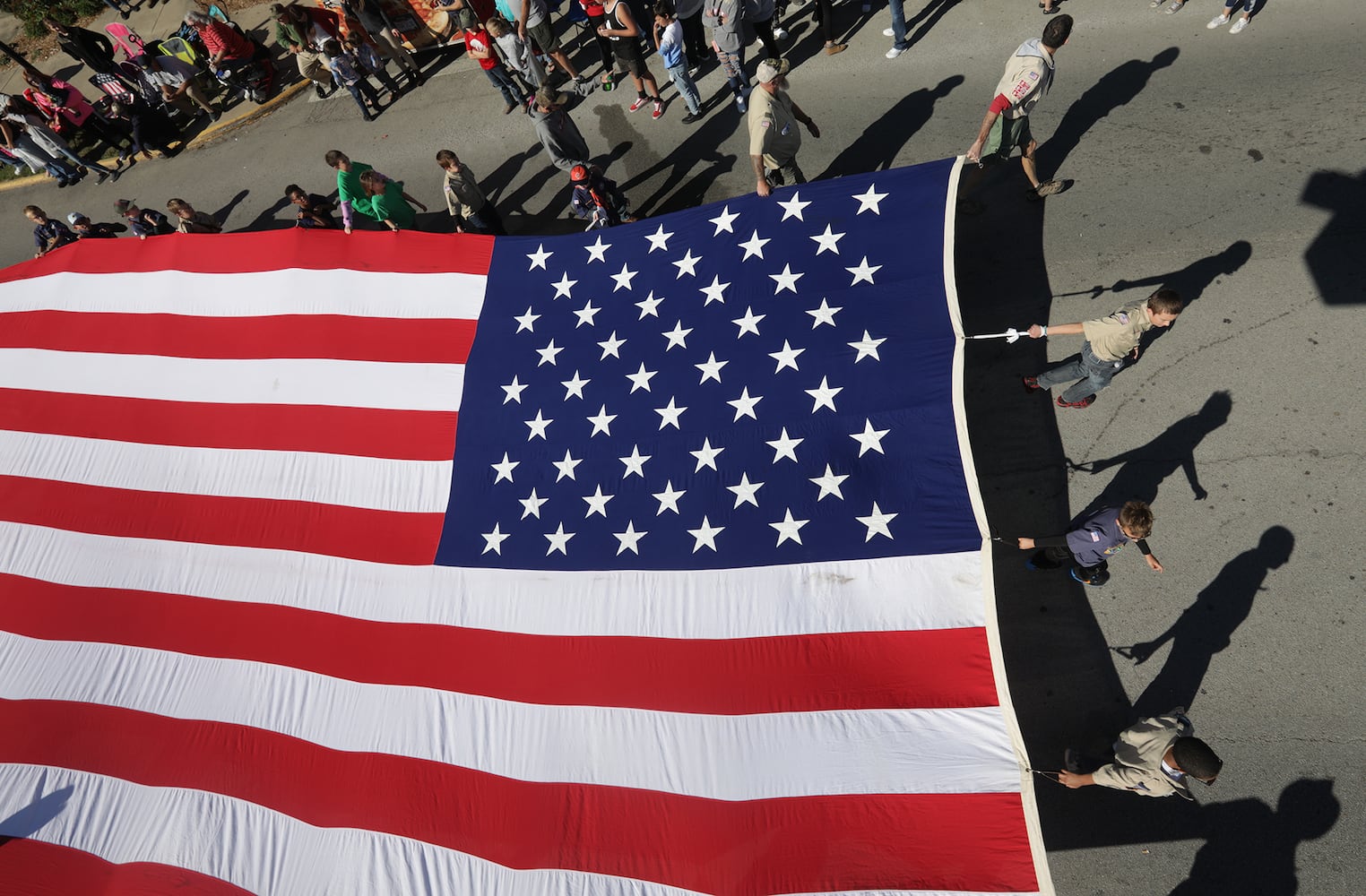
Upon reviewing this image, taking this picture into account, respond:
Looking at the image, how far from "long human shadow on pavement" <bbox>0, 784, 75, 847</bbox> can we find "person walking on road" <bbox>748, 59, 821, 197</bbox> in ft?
23.8

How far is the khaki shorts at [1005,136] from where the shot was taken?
5855 millimetres

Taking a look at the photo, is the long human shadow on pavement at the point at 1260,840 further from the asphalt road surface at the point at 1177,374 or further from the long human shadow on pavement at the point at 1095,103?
the long human shadow on pavement at the point at 1095,103

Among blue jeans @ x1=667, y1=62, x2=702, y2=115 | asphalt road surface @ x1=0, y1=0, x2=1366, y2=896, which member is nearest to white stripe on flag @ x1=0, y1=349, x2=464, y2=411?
asphalt road surface @ x1=0, y1=0, x2=1366, y2=896

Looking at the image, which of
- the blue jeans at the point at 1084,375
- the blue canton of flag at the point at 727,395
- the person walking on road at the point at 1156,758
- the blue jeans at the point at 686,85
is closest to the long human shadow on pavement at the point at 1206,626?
the person walking on road at the point at 1156,758

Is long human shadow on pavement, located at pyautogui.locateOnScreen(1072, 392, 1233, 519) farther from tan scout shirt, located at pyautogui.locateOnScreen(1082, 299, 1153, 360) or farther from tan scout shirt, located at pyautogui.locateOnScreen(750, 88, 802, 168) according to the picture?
tan scout shirt, located at pyautogui.locateOnScreen(750, 88, 802, 168)

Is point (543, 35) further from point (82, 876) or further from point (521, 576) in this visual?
point (82, 876)

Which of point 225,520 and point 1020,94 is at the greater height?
point 1020,94

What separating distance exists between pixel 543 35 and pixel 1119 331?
26.3 ft

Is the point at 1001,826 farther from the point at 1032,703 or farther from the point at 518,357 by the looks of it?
the point at 518,357

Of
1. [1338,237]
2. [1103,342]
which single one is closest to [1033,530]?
[1103,342]

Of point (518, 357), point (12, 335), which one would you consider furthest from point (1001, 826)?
point (12, 335)

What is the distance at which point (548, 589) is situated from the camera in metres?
4.93

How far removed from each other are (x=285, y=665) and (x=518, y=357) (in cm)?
310

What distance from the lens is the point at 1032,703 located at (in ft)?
16.0
